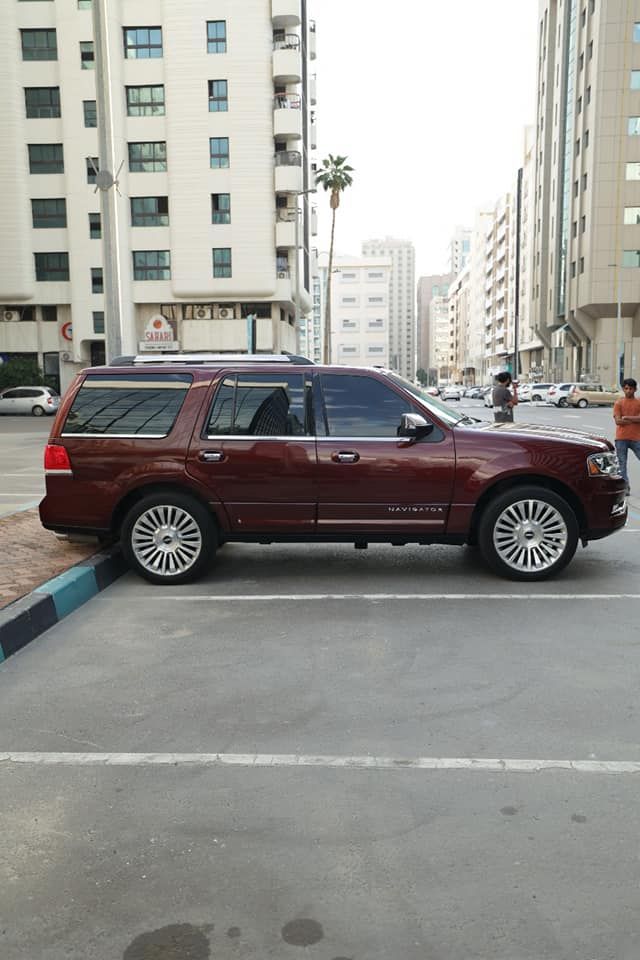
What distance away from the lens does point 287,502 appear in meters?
6.93

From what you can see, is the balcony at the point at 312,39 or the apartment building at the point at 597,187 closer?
the apartment building at the point at 597,187

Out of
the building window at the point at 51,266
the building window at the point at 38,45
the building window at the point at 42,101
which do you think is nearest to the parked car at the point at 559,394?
the building window at the point at 51,266

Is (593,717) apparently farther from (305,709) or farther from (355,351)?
(355,351)

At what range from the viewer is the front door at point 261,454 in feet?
22.6

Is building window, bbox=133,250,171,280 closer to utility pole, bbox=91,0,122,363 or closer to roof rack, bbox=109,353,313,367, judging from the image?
utility pole, bbox=91,0,122,363

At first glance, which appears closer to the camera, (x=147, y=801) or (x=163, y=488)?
(x=147, y=801)

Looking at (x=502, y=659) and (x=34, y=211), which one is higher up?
(x=34, y=211)

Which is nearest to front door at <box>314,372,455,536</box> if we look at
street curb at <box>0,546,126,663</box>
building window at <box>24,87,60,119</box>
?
street curb at <box>0,546,126,663</box>

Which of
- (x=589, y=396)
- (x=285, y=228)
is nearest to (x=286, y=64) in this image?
(x=285, y=228)

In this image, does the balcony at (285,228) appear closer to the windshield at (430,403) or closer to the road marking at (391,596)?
the windshield at (430,403)

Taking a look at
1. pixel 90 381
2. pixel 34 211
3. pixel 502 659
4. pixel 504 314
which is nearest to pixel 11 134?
pixel 34 211

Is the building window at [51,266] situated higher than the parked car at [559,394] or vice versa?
the building window at [51,266]

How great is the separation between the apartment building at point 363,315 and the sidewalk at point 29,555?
448 ft

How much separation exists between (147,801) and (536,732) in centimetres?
188
